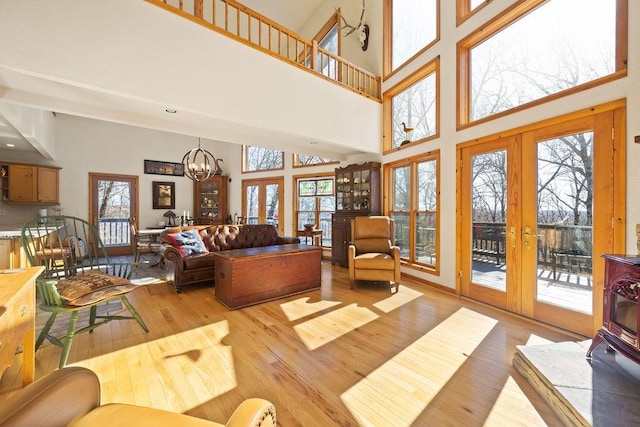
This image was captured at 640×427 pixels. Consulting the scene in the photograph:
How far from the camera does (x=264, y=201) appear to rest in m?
7.97

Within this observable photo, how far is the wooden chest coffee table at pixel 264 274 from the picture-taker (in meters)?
3.23

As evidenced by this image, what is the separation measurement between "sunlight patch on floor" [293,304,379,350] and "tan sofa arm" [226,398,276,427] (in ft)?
5.34

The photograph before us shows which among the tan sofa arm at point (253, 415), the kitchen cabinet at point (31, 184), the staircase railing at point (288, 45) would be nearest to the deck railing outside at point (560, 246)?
the tan sofa arm at point (253, 415)

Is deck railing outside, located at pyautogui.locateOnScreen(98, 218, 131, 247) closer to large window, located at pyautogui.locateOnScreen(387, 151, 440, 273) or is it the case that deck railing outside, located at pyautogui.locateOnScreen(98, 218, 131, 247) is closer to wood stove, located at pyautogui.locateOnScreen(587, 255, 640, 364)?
large window, located at pyautogui.locateOnScreen(387, 151, 440, 273)

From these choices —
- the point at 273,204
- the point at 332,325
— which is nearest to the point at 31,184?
the point at 273,204

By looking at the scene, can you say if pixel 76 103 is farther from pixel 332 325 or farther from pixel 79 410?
pixel 332 325

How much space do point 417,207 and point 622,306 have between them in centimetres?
291

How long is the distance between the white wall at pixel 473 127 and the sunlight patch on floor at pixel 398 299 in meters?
0.50

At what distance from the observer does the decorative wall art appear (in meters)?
7.61

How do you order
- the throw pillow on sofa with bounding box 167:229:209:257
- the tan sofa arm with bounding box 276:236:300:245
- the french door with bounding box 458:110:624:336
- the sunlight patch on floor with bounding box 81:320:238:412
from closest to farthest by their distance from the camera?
the sunlight patch on floor with bounding box 81:320:238:412
the french door with bounding box 458:110:624:336
the throw pillow on sofa with bounding box 167:229:209:257
the tan sofa arm with bounding box 276:236:300:245

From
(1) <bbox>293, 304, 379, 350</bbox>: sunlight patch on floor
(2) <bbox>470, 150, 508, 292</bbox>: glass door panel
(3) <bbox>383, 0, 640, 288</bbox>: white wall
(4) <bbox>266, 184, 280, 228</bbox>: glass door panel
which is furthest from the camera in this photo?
(4) <bbox>266, 184, 280, 228</bbox>: glass door panel

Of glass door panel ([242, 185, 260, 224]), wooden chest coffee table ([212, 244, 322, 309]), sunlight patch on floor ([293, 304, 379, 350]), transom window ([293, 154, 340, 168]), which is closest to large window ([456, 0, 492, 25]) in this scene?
transom window ([293, 154, 340, 168])

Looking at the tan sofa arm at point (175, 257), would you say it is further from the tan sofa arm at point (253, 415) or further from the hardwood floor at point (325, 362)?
the tan sofa arm at point (253, 415)

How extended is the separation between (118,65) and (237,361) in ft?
9.86
